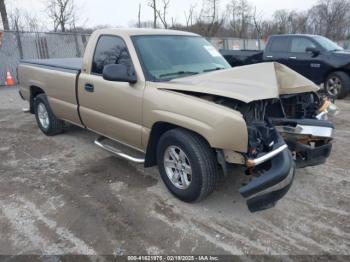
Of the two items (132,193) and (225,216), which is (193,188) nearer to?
(225,216)

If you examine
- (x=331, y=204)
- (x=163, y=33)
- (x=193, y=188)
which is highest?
(x=163, y=33)

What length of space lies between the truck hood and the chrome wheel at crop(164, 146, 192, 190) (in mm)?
678

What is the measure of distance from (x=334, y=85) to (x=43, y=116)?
25.7 feet

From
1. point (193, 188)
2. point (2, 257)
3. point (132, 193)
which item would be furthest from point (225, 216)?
point (2, 257)

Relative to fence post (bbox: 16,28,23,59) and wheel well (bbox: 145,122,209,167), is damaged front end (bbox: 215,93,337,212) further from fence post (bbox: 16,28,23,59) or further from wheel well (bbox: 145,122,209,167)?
fence post (bbox: 16,28,23,59)

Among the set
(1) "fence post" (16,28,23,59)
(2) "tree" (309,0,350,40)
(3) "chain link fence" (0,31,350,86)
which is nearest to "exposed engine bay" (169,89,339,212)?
(3) "chain link fence" (0,31,350,86)

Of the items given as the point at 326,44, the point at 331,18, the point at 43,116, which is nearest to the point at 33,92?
the point at 43,116

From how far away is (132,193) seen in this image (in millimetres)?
3736

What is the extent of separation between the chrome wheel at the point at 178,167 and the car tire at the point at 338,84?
282 inches

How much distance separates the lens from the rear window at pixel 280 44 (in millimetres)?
9984

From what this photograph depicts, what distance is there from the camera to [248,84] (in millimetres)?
3230

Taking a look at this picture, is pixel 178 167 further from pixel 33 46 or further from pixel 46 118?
pixel 33 46

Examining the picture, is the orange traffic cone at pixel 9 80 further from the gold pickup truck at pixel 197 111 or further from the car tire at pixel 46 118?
the gold pickup truck at pixel 197 111

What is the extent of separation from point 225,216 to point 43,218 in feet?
6.16
